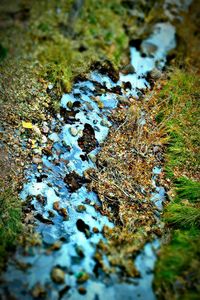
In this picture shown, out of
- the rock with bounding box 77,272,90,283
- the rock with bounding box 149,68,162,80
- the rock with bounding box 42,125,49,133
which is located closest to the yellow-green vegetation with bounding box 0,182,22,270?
the rock with bounding box 77,272,90,283

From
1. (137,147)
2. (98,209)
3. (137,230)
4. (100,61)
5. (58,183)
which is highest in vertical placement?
(100,61)

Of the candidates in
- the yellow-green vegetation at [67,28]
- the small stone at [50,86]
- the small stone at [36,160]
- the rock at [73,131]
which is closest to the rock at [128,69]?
the yellow-green vegetation at [67,28]

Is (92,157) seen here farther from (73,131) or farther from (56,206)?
(56,206)

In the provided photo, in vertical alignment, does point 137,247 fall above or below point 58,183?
below

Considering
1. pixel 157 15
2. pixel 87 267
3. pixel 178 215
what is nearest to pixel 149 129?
pixel 178 215

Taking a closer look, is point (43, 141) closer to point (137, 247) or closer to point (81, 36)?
point (81, 36)

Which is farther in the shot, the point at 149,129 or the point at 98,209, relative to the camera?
the point at 149,129

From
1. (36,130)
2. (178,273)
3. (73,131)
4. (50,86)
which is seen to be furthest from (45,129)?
(178,273)
